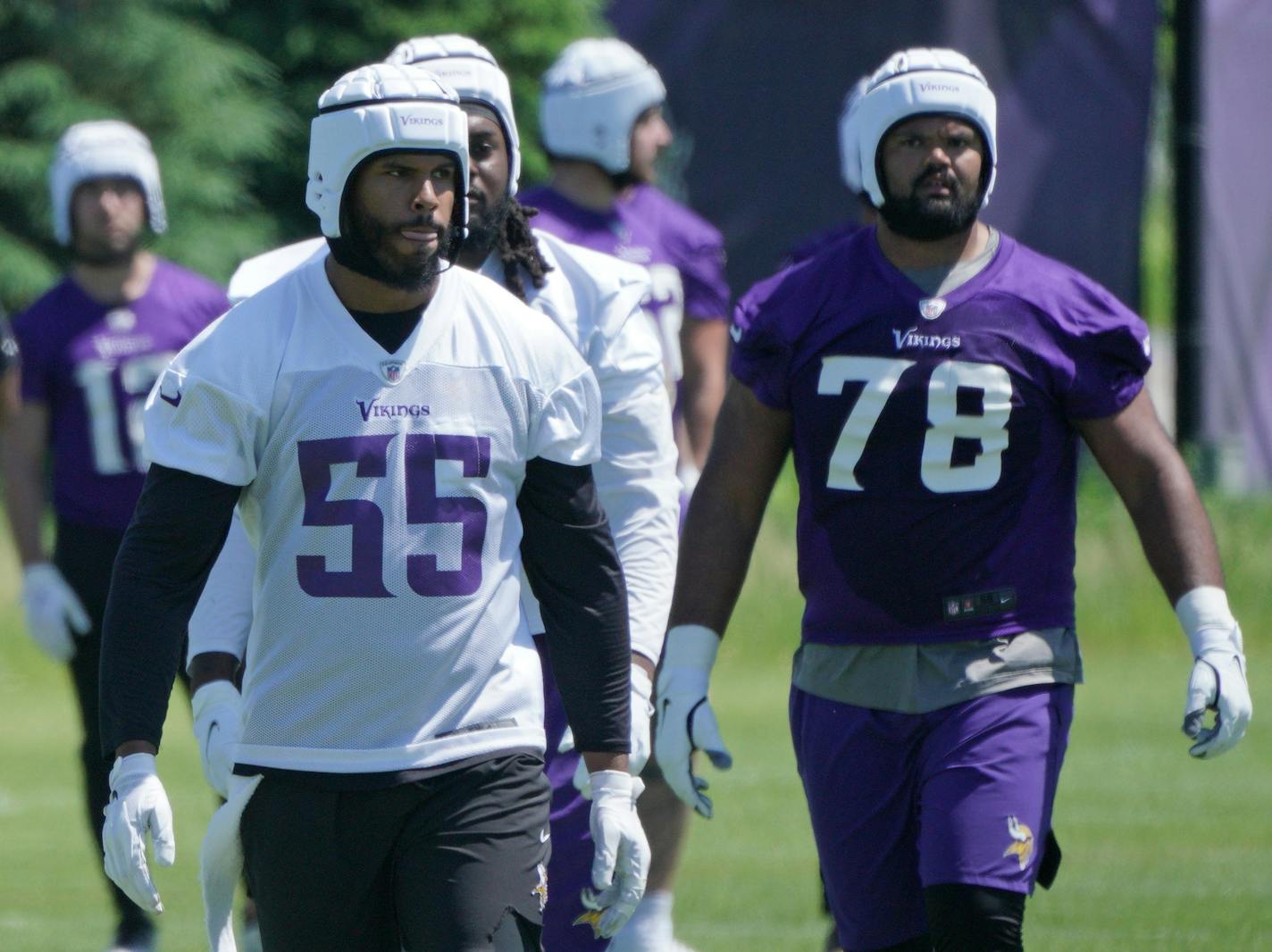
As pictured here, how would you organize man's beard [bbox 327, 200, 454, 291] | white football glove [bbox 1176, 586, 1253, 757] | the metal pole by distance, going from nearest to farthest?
man's beard [bbox 327, 200, 454, 291] → white football glove [bbox 1176, 586, 1253, 757] → the metal pole

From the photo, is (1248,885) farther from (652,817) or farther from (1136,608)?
(1136,608)

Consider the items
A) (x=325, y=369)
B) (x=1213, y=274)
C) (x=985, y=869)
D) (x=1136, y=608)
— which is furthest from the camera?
(x=1213, y=274)

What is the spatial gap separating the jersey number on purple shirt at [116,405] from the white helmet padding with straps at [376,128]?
361 cm

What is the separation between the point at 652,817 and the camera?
630 centimetres

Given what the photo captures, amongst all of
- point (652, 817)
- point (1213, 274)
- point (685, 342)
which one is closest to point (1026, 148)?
point (1213, 274)

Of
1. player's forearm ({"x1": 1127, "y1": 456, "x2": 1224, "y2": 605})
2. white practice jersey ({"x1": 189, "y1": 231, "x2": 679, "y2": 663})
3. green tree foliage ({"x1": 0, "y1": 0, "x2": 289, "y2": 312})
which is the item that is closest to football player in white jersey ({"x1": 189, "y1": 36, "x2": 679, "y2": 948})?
white practice jersey ({"x1": 189, "y1": 231, "x2": 679, "y2": 663})

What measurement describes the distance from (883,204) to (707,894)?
3580 mm

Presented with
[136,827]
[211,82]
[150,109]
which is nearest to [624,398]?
[136,827]

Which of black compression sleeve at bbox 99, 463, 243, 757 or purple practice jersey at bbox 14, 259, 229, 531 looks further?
purple practice jersey at bbox 14, 259, 229, 531

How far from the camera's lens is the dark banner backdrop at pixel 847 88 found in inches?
663

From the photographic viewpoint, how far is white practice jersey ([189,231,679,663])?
4980mm

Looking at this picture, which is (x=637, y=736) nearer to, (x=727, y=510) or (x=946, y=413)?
(x=727, y=510)

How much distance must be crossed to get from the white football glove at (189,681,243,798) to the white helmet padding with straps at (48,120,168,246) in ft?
12.3

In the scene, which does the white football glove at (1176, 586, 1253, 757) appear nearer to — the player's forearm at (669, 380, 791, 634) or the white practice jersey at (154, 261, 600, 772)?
the player's forearm at (669, 380, 791, 634)
